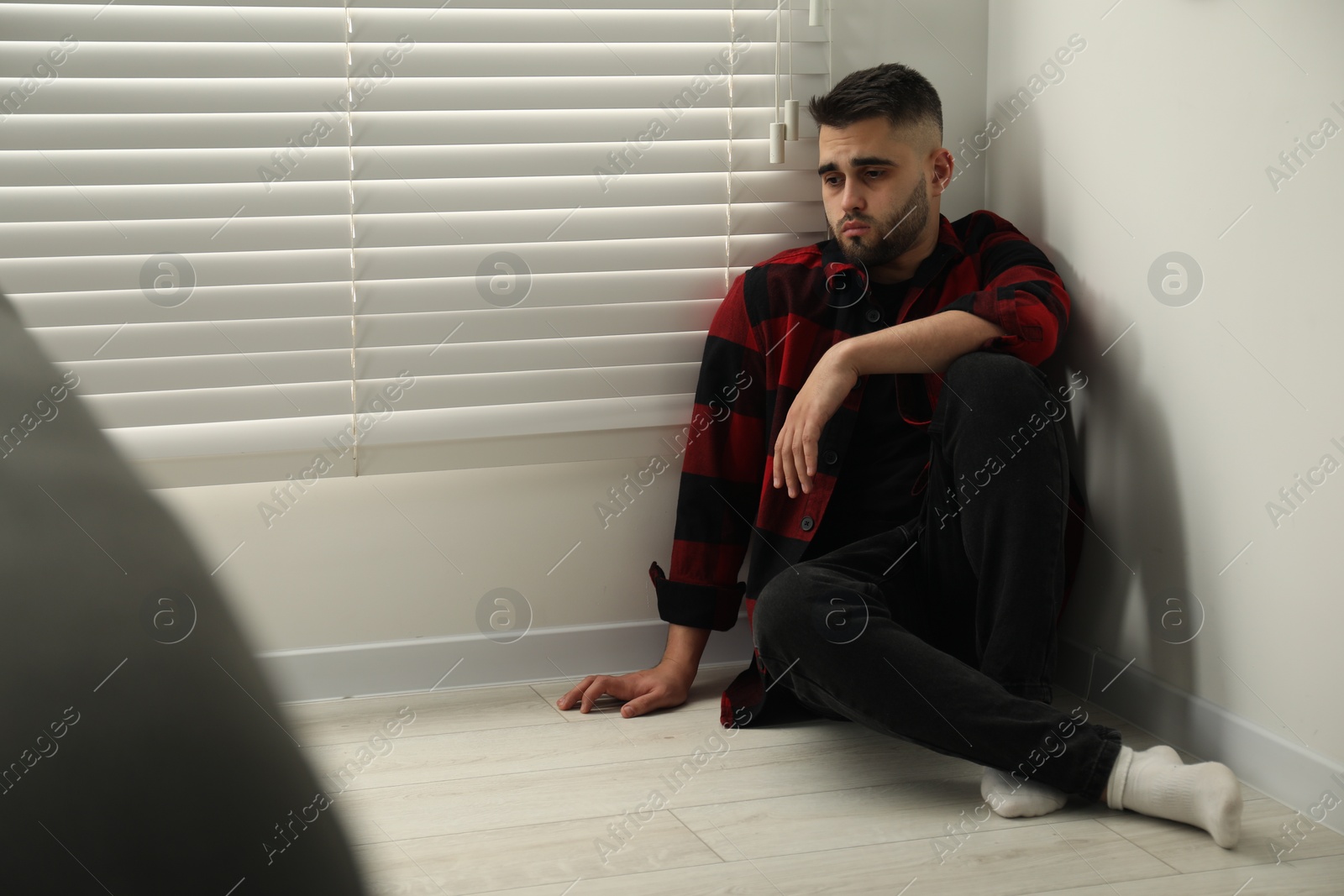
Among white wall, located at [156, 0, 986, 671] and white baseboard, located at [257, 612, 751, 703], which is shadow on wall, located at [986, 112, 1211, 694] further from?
white baseboard, located at [257, 612, 751, 703]

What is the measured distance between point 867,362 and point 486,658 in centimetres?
81

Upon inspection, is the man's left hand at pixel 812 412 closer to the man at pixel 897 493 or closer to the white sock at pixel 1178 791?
the man at pixel 897 493

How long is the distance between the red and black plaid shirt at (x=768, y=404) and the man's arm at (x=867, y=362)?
0.10m

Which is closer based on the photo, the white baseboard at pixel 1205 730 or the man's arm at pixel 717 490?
the white baseboard at pixel 1205 730

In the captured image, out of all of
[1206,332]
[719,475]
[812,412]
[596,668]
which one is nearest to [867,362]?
[812,412]

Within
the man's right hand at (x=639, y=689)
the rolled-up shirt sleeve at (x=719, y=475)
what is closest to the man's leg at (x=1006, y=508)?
the rolled-up shirt sleeve at (x=719, y=475)

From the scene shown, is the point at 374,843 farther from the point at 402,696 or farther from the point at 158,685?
the point at 158,685

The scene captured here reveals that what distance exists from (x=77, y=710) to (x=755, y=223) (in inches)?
64.8

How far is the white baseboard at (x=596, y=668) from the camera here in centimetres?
138

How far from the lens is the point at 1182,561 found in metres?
1.38

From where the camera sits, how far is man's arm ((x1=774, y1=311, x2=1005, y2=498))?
1.45 metres

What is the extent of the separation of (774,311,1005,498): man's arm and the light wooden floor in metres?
0.40

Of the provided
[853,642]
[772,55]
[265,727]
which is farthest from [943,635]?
[265,727]

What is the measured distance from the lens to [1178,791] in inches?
46.3
